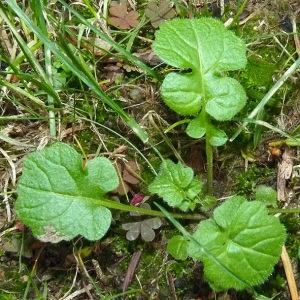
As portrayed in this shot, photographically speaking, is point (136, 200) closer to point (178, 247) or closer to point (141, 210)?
point (141, 210)

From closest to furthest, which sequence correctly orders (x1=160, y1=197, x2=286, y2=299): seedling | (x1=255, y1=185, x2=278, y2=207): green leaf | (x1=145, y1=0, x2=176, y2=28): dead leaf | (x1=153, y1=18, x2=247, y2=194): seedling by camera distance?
(x1=160, y1=197, x2=286, y2=299): seedling, (x1=153, y1=18, x2=247, y2=194): seedling, (x1=255, y1=185, x2=278, y2=207): green leaf, (x1=145, y1=0, x2=176, y2=28): dead leaf

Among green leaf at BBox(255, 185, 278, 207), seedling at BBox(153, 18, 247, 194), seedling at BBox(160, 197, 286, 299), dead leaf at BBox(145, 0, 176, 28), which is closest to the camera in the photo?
seedling at BBox(160, 197, 286, 299)

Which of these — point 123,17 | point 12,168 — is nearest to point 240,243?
point 12,168

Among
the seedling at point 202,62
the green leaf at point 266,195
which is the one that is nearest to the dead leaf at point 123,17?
the seedling at point 202,62

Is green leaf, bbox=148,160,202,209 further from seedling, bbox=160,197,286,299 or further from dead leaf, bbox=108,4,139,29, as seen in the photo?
dead leaf, bbox=108,4,139,29

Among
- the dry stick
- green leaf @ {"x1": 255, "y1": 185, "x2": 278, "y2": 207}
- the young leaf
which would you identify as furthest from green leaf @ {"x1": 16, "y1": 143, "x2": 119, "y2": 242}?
the dry stick

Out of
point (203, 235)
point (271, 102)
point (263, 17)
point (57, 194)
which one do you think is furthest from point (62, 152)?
point (263, 17)
